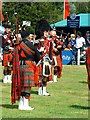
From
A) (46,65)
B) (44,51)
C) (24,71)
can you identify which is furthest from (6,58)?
(24,71)

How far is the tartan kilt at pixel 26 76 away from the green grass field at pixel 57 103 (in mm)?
528

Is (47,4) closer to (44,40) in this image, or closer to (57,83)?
(57,83)

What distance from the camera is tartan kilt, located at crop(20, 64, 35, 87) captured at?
34.5ft

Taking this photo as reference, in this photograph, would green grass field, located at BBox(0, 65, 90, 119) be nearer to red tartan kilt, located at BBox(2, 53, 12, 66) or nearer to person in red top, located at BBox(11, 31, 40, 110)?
person in red top, located at BBox(11, 31, 40, 110)

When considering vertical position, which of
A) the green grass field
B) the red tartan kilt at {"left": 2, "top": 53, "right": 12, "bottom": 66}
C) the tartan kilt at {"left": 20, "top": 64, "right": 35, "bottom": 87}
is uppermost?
the tartan kilt at {"left": 20, "top": 64, "right": 35, "bottom": 87}

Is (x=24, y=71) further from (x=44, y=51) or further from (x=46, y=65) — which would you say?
(x=44, y=51)

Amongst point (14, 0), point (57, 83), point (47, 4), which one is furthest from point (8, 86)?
point (47, 4)

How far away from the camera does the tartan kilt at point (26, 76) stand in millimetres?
10516

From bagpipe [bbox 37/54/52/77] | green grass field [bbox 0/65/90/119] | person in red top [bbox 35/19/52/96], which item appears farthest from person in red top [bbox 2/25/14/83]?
bagpipe [bbox 37/54/52/77]

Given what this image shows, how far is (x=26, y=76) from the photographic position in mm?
10547

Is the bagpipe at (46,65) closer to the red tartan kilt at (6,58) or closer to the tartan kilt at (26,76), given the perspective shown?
the tartan kilt at (26,76)

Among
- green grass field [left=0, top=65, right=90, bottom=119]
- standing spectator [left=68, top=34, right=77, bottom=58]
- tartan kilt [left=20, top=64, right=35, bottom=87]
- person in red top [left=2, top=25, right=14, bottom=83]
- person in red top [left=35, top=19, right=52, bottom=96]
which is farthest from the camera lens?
standing spectator [left=68, top=34, right=77, bottom=58]

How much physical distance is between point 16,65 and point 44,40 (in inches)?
86.0

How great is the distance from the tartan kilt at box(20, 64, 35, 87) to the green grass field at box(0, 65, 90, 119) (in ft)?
1.73
